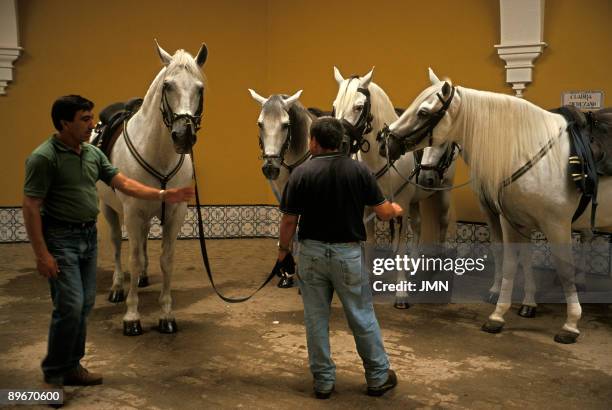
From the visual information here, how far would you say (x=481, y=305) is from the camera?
462 centimetres

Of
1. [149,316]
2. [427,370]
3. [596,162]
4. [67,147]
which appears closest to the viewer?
[67,147]

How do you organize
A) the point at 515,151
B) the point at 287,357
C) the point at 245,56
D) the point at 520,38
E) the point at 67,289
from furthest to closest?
the point at 245,56, the point at 520,38, the point at 515,151, the point at 287,357, the point at 67,289

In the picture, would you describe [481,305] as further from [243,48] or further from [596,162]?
[243,48]

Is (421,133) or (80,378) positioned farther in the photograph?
(421,133)

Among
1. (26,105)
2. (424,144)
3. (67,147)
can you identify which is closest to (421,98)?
(424,144)

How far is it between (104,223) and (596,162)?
3520mm

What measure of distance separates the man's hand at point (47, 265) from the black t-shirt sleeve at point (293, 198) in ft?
3.55

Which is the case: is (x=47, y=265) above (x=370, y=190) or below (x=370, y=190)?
below

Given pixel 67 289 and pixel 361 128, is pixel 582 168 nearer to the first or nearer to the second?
pixel 361 128

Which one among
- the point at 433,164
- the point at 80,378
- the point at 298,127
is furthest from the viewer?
the point at 298,127

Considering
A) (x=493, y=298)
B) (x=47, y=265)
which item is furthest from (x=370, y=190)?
(x=493, y=298)

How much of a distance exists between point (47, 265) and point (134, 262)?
1241 millimetres

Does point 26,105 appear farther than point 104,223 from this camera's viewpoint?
Yes

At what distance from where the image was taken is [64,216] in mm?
2771
